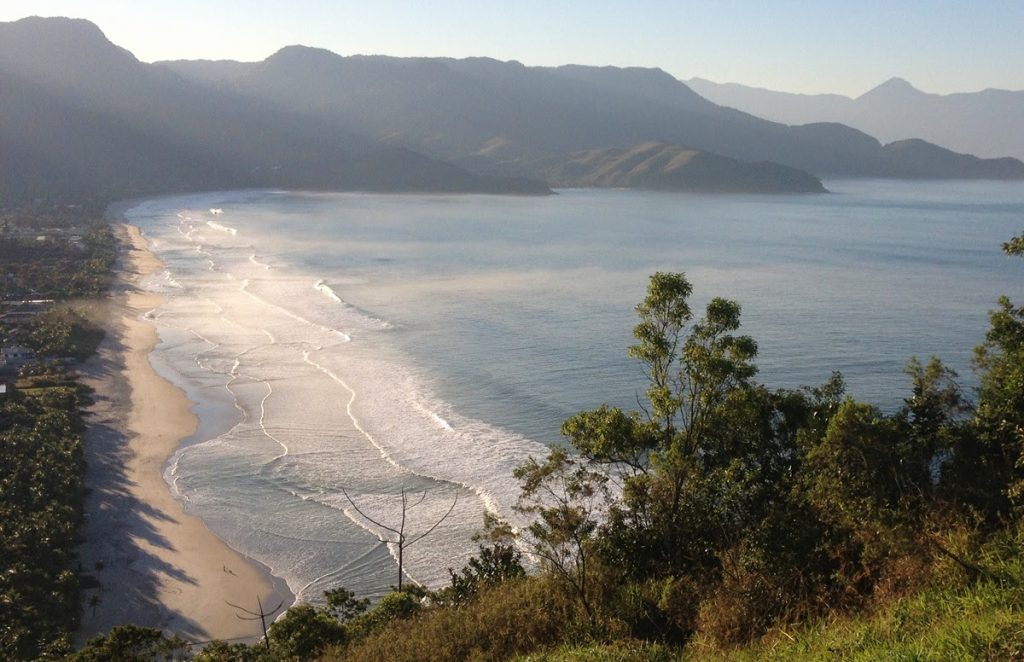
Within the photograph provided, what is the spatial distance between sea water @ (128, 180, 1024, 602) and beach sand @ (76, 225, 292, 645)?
0.63m

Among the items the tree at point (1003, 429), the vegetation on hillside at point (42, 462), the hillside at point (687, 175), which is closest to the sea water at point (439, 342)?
the vegetation on hillside at point (42, 462)

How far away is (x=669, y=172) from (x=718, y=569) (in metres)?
160

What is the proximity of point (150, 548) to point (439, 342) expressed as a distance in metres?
18.5

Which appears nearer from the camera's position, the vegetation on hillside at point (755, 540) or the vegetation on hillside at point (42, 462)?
the vegetation on hillside at point (755, 540)

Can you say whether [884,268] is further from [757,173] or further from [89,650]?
[757,173]

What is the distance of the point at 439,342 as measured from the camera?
36.7 m

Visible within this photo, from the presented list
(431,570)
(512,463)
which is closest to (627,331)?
(512,463)

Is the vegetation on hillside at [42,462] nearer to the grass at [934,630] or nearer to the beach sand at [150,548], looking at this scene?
the beach sand at [150,548]

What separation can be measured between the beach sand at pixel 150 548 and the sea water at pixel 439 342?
2.07 ft

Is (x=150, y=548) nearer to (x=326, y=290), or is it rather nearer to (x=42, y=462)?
(x=42, y=462)

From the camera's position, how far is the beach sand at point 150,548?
55.7ft

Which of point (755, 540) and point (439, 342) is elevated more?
point (755, 540)

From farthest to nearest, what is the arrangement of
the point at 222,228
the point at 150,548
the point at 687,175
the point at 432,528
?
the point at 687,175 → the point at 222,228 → the point at 150,548 → the point at 432,528

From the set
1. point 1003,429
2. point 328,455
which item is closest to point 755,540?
point 1003,429
